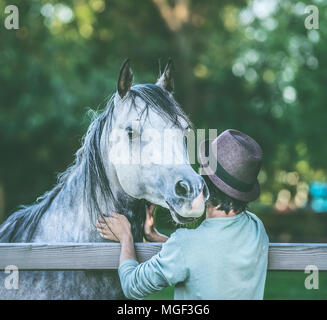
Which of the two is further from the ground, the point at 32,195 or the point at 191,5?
the point at 191,5

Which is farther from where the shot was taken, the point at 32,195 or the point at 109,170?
the point at 32,195

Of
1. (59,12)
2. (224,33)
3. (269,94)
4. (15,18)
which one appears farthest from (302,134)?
(15,18)

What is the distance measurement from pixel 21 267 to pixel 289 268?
1.36 m

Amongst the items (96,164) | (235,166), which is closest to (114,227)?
(96,164)

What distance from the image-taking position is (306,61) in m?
17.2

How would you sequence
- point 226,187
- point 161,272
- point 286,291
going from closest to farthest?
1. point 161,272
2. point 226,187
3. point 286,291

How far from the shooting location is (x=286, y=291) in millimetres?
8070

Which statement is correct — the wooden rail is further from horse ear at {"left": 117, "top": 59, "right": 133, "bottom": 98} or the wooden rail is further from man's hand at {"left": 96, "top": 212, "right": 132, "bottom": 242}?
horse ear at {"left": 117, "top": 59, "right": 133, "bottom": 98}

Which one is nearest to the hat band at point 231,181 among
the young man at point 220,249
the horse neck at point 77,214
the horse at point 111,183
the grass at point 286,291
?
the young man at point 220,249

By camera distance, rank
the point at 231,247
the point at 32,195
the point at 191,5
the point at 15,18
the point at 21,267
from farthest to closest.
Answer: the point at 191,5 → the point at 32,195 → the point at 15,18 → the point at 21,267 → the point at 231,247

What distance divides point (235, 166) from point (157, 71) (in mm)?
12034

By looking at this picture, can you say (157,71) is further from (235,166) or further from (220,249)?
(220,249)

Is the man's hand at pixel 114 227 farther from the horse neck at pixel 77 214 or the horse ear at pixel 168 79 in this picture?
the horse ear at pixel 168 79
